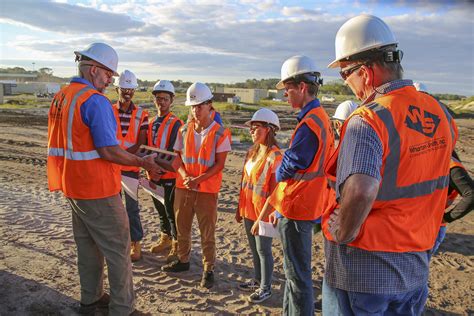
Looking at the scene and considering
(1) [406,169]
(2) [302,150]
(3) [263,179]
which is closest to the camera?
(1) [406,169]

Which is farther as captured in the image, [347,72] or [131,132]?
[131,132]

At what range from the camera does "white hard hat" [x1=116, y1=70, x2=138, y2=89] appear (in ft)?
18.4

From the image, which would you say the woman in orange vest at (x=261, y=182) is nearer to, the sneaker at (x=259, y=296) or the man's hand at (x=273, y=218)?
the sneaker at (x=259, y=296)

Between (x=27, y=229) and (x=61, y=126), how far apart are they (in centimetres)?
354

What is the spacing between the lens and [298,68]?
133 inches

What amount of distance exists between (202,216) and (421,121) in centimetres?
313

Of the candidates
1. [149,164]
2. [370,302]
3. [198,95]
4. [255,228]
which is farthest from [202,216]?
[370,302]

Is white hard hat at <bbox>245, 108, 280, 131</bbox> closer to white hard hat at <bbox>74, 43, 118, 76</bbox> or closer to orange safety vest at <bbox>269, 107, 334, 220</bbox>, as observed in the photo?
orange safety vest at <bbox>269, 107, 334, 220</bbox>

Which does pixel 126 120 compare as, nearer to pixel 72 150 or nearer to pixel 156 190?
pixel 156 190

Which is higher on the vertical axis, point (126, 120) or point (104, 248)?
point (126, 120)

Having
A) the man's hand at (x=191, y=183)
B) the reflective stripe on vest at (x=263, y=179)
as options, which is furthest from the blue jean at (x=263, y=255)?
the man's hand at (x=191, y=183)

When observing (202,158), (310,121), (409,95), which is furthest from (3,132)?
(409,95)

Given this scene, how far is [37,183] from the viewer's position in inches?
362

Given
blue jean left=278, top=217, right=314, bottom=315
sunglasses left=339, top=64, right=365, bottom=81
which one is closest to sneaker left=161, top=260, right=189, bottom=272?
blue jean left=278, top=217, right=314, bottom=315
